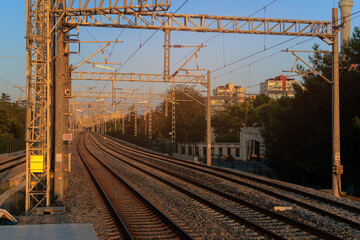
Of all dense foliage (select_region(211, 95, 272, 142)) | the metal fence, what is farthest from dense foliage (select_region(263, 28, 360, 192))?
dense foliage (select_region(211, 95, 272, 142))

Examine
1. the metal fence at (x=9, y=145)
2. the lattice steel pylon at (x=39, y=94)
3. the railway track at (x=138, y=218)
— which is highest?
the lattice steel pylon at (x=39, y=94)

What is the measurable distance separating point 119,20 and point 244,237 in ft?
38.8

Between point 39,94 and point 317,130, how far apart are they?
1735 cm

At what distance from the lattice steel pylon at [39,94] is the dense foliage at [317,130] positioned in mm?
15578

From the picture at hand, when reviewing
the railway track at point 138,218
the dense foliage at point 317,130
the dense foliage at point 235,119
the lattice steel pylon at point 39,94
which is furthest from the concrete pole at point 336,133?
the dense foliage at point 235,119

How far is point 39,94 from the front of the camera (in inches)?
579

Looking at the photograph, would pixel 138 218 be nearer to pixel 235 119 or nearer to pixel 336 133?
pixel 336 133

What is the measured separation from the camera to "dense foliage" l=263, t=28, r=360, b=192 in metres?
23.6

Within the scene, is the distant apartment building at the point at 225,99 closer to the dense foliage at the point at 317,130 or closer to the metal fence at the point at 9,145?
the metal fence at the point at 9,145

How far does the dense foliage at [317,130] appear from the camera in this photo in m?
23.6

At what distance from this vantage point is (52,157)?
17609 millimetres

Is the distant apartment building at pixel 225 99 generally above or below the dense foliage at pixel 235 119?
above

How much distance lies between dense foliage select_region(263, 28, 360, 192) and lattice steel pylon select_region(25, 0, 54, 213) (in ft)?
51.1

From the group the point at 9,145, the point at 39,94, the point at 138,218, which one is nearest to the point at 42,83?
the point at 39,94
